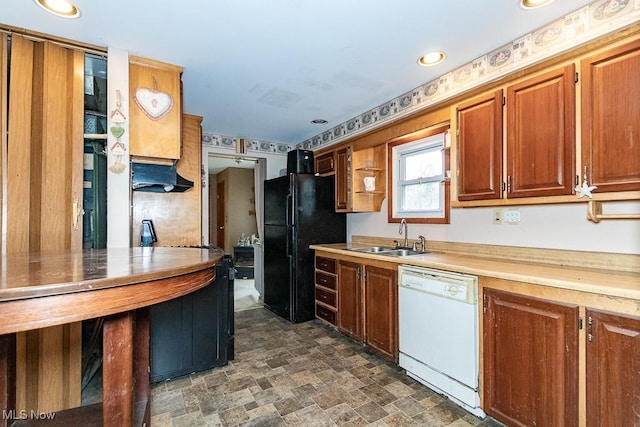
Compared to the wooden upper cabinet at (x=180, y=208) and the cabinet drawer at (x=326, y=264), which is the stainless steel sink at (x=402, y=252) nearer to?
the cabinet drawer at (x=326, y=264)

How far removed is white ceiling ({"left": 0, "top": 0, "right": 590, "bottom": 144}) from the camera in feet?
5.61

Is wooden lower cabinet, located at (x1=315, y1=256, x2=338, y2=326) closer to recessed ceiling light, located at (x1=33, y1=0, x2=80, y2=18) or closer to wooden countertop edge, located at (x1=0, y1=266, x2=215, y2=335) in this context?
wooden countertop edge, located at (x1=0, y1=266, x2=215, y2=335)

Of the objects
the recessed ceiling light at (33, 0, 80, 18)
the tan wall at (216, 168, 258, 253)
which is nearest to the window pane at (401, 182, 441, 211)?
the recessed ceiling light at (33, 0, 80, 18)

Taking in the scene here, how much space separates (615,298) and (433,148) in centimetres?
193

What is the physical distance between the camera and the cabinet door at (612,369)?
126cm

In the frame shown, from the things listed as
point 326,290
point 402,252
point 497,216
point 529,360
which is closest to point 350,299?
point 326,290

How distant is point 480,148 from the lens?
7.02 feet

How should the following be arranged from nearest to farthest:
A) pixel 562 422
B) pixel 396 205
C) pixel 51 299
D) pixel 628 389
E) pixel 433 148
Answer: pixel 51 299 < pixel 628 389 < pixel 562 422 < pixel 433 148 < pixel 396 205

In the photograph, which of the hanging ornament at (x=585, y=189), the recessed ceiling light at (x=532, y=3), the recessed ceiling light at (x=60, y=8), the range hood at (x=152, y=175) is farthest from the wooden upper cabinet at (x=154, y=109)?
the hanging ornament at (x=585, y=189)

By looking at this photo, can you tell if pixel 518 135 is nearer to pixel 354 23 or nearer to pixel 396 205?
pixel 354 23

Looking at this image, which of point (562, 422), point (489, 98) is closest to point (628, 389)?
point (562, 422)

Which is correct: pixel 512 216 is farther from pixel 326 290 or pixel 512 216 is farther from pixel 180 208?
pixel 180 208

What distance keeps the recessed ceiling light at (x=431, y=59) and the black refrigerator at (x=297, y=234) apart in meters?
1.75

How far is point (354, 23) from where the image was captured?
185 centimetres
